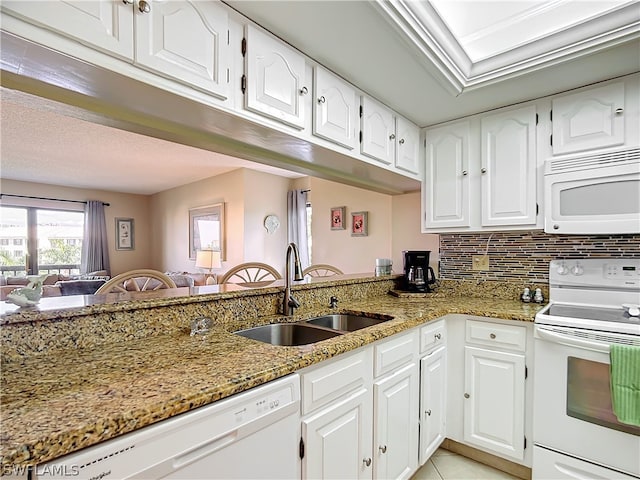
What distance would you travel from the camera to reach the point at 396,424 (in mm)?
1535

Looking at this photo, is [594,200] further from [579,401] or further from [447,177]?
[579,401]

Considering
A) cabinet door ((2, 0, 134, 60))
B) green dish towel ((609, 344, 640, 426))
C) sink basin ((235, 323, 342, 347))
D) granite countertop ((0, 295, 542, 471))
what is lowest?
green dish towel ((609, 344, 640, 426))

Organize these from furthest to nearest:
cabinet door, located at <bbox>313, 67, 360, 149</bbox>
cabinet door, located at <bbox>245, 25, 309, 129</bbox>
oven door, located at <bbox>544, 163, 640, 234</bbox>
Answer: oven door, located at <bbox>544, 163, 640, 234</bbox> → cabinet door, located at <bbox>313, 67, 360, 149</bbox> → cabinet door, located at <bbox>245, 25, 309, 129</bbox>

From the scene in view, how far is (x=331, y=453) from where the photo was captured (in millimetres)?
1173

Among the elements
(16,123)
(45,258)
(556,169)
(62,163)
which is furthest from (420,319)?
(45,258)

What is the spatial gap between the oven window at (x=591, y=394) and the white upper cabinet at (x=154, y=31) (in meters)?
2.00

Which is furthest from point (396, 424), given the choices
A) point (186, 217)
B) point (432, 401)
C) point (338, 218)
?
point (186, 217)

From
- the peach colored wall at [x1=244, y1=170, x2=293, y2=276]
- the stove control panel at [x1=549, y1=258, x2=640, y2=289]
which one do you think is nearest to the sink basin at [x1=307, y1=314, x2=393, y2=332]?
the stove control panel at [x1=549, y1=258, x2=640, y2=289]

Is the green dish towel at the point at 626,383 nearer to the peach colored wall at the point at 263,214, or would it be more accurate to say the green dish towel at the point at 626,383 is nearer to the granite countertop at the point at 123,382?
the granite countertop at the point at 123,382

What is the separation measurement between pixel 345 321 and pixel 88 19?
166 centimetres

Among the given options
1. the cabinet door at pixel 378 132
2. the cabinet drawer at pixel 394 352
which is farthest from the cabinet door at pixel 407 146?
the cabinet drawer at pixel 394 352

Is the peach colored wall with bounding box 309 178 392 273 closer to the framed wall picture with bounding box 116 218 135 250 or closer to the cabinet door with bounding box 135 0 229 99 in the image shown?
the cabinet door with bounding box 135 0 229 99

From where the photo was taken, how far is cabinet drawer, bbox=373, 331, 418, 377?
4.67ft

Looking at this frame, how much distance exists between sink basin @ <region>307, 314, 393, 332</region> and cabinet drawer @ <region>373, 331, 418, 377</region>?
191 millimetres
